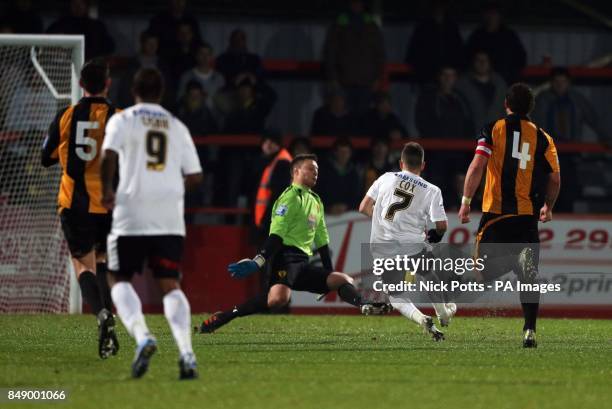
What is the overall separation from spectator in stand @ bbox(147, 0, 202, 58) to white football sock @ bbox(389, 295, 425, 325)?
23.8 ft

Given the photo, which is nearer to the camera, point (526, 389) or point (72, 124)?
point (526, 389)

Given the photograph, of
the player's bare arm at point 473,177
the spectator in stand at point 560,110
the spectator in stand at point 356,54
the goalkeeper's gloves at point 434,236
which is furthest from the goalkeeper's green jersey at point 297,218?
the spectator in stand at point 560,110

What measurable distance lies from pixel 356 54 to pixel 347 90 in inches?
24.7

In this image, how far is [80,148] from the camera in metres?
10.2

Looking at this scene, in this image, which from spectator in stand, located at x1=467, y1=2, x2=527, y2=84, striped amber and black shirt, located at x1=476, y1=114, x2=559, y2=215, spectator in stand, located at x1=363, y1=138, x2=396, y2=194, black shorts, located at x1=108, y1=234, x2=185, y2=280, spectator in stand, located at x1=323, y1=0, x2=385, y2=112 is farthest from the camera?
spectator in stand, located at x1=467, y1=2, x2=527, y2=84

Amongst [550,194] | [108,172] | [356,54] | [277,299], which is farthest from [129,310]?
[356,54]

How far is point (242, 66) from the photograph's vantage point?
18.2 m

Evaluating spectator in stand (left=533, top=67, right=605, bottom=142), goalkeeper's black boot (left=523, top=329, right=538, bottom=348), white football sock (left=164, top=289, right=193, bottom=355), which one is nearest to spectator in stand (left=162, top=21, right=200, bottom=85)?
spectator in stand (left=533, top=67, right=605, bottom=142)

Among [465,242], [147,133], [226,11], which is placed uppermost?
[226,11]

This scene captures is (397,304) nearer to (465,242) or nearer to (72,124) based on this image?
(72,124)

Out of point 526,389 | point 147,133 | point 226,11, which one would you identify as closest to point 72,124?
point 147,133

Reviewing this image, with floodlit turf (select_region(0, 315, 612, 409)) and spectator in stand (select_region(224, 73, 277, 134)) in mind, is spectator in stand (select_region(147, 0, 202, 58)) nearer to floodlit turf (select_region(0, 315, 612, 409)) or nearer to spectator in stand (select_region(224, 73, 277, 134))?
spectator in stand (select_region(224, 73, 277, 134))

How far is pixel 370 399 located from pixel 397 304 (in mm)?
4276

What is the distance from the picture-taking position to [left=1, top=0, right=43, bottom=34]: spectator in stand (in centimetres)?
1794
